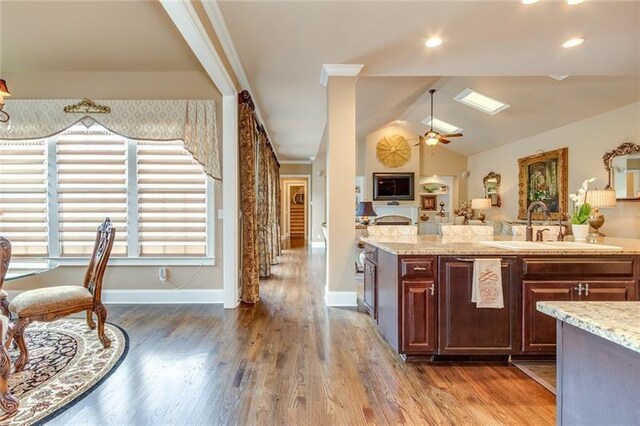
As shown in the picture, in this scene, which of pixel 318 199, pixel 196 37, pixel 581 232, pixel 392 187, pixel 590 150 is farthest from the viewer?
pixel 318 199

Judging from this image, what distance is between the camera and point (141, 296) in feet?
12.3

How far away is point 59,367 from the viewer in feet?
7.30

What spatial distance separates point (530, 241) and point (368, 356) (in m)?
1.73

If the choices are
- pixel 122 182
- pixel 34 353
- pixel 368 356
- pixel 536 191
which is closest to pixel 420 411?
pixel 368 356

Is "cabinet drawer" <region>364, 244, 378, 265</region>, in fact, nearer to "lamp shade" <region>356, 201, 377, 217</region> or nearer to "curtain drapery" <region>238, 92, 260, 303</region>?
"curtain drapery" <region>238, 92, 260, 303</region>

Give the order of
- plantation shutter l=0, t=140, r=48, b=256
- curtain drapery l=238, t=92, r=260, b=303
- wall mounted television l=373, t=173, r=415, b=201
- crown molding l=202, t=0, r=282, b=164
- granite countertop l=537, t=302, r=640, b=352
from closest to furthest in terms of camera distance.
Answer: granite countertop l=537, t=302, r=640, b=352, crown molding l=202, t=0, r=282, b=164, plantation shutter l=0, t=140, r=48, b=256, curtain drapery l=238, t=92, r=260, b=303, wall mounted television l=373, t=173, r=415, b=201

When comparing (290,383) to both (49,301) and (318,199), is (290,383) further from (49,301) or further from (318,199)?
(318,199)

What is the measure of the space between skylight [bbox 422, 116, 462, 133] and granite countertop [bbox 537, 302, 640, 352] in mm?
7376

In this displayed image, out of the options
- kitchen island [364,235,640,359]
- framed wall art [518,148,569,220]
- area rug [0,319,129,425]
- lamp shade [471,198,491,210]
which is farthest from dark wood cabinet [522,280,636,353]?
lamp shade [471,198,491,210]

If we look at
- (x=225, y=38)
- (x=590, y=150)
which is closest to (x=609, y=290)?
(x=225, y=38)

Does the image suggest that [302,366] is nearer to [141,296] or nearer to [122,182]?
[141,296]

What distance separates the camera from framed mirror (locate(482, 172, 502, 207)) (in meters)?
7.86

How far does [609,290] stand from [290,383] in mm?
2359

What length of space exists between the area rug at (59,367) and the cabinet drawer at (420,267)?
2242mm
